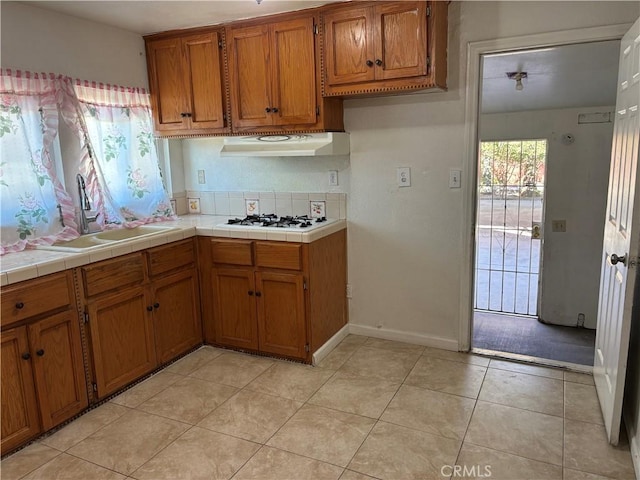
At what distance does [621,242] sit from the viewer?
2.12 metres

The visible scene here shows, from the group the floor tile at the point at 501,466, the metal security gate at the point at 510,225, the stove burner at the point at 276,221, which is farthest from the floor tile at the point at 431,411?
the metal security gate at the point at 510,225

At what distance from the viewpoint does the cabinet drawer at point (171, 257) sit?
2.87 meters

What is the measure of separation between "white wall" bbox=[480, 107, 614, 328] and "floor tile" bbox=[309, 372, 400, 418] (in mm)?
A: 3295

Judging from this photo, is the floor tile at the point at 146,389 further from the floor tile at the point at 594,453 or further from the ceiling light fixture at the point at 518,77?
the ceiling light fixture at the point at 518,77

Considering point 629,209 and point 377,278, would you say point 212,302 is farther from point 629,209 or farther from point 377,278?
point 629,209

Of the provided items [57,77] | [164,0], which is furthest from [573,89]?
[57,77]

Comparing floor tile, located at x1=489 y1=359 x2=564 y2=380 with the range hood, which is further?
the range hood

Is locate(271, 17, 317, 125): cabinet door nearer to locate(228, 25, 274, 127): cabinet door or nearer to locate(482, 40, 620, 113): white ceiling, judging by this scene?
locate(228, 25, 274, 127): cabinet door

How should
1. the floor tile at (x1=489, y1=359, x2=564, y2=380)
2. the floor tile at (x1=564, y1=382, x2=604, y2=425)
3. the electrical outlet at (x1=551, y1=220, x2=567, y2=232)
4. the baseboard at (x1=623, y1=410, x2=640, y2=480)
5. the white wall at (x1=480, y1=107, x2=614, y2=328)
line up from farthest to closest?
the electrical outlet at (x1=551, y1=220, x2=567, y2=232) < the white wall at (x1=480, y1=107, x2=614, y2=328) < the floor tile at (x1=489, y1=359, x2=564, y2=380) < the floor tile at (x1=564, y1=382, x2=604, y2=425) < the baseboard at (x1=623, y1=410, x2=640, y2=480)

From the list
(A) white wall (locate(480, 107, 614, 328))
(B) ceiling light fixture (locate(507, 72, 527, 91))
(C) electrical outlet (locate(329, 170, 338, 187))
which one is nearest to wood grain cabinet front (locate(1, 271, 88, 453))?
(C) electrical outlet (locate(329, 170, 338, 187))

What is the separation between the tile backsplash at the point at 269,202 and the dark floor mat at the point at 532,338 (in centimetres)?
191

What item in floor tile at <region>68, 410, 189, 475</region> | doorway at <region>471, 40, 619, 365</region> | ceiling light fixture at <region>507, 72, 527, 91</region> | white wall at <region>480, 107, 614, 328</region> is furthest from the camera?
white wall at <region>480, 107, 614, 328</region>

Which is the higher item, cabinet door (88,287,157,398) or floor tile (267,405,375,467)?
cabinet door (88,287,157,398)

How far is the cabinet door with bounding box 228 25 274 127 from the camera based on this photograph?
3.04 metres
